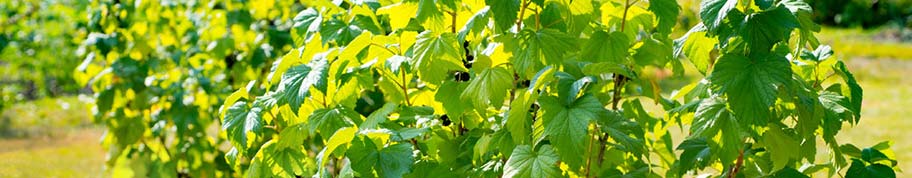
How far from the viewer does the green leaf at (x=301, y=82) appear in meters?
1.72

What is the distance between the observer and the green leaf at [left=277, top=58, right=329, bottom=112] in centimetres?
172

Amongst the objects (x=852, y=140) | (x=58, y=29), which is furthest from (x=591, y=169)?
(x=852, y=140)

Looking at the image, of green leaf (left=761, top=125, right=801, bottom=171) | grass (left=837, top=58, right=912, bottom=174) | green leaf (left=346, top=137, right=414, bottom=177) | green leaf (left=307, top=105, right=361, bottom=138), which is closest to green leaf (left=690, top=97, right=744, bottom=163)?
green leaf (left=761, top=125, right=801, bottom=171)

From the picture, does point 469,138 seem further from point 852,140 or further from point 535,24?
point 852,140

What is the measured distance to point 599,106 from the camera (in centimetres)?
154

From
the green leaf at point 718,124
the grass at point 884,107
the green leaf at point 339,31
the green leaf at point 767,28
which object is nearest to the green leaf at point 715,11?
the green leaf at point 767,28

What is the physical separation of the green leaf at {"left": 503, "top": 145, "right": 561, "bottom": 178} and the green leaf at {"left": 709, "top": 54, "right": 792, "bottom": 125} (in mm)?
254

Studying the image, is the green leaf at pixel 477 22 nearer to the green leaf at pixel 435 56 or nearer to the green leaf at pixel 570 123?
the green leaf at pixel 435 56

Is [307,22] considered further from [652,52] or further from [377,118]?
[652,52]

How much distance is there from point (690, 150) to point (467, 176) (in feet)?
1.22

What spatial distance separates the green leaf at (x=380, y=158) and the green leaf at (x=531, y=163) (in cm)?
15

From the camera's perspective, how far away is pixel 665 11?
173 centimetres

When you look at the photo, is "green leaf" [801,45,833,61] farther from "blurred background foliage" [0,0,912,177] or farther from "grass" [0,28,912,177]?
"grass" [0,28,912,177]

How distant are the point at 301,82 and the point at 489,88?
314 mm
